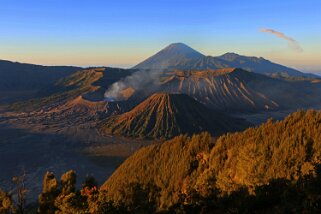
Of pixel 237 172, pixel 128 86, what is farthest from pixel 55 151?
pixel 128 86

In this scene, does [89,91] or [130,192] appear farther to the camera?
[89,91]

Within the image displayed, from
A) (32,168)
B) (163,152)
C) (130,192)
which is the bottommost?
(32,168)

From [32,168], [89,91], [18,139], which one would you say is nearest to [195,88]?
[89,91]

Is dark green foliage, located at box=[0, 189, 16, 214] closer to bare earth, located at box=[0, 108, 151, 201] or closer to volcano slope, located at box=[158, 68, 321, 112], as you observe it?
bare earth, located at box=[0, 108, 151, 201]

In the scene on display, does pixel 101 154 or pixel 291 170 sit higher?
pixel 291 170

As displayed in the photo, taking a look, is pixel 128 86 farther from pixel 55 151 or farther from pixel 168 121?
pixel 55 151

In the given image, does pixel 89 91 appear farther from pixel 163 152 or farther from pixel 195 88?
pixel 163 152

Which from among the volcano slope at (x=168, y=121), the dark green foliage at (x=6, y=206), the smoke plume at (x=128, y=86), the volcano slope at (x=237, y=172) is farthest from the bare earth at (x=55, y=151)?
the smoke plume at (x=128, y=86)

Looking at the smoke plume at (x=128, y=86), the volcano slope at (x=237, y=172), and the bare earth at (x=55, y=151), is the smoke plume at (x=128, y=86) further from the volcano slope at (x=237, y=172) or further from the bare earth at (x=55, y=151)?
the volcano slope at (x=237, y=172)
